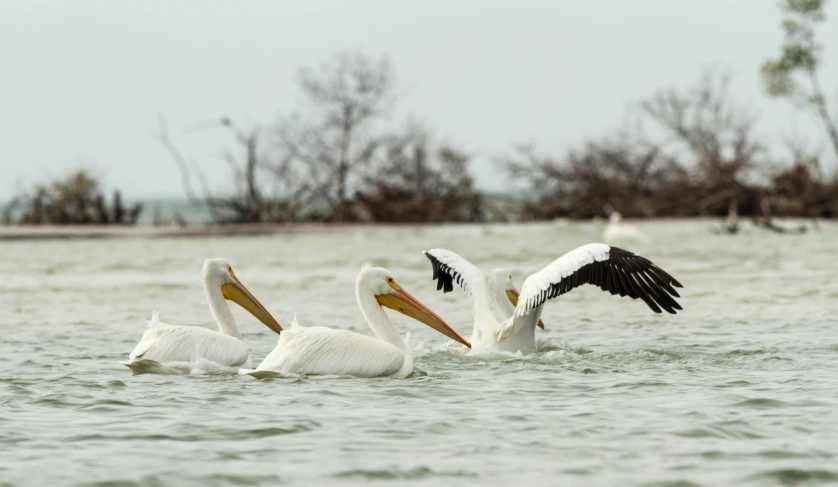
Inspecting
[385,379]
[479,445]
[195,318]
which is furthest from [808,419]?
[195,318]

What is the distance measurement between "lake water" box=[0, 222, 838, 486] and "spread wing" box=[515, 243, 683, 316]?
14.0 inches

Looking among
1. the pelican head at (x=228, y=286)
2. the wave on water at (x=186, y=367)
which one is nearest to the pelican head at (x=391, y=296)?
the pelican head at (x=228, y=286)

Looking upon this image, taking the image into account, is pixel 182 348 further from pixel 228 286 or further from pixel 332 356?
pixel 228 286

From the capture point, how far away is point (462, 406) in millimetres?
5152

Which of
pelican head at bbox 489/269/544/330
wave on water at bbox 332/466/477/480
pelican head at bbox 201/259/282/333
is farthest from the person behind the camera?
pelican head at bbox 489/269/544/330

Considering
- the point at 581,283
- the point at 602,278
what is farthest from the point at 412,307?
the point at 602,278

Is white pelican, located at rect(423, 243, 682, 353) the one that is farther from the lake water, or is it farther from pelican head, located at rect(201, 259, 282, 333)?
pelican head, located at rect(201, 259, 282, 333)

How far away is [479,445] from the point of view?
4.32 m

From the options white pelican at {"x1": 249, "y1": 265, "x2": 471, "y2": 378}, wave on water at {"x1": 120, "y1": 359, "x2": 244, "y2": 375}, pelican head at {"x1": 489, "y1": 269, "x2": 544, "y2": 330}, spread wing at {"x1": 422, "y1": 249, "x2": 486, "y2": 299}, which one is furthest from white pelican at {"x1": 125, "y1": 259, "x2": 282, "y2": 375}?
pelican head at {"x1": 489, "y1": 269, "x2": 544, "y2": 330}

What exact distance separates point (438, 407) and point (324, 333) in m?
0.94

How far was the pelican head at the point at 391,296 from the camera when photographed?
6449 mm

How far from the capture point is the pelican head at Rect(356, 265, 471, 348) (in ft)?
21.2

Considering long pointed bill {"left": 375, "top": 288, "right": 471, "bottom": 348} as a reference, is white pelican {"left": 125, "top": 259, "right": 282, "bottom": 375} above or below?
below

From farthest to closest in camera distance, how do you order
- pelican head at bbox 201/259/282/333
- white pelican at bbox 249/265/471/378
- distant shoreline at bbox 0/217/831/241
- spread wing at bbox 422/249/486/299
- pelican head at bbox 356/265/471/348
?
distant shoreline at bbox 0/217/831/241, spread wing at bbox 422/249/486/299, pelican head at bbox 201/259/282/333, pelican head at bbox 356/265/471/348, white pelican at bbox 249/265/471/378
